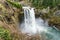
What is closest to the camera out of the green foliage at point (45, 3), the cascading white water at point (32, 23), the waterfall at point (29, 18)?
the cascading white water at point (32, 23)

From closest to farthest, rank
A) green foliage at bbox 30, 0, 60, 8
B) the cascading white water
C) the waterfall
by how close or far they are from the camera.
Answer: the cascading white water, the waterfall, green foliage at bbox 30, 0, 60, 8

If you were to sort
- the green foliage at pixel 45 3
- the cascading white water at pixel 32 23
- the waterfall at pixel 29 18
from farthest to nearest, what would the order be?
the green foliage at pixel 45 3 < the waterfall at pixel 29 18 < the cascading white water at pixel 32 23

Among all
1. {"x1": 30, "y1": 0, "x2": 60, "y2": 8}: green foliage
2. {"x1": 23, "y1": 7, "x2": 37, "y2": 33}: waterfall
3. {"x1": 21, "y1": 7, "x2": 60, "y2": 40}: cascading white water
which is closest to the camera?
{"x1": 21, "y1": 7, "x2": 60, "y2": 40}: cascading white water

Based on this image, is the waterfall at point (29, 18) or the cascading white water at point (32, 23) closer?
the cascading white water at point (32, 23)

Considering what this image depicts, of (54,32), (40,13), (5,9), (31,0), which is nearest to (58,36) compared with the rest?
(54,32)

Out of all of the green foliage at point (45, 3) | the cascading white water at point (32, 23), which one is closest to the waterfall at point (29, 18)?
the cascading white water at point (32, 23)

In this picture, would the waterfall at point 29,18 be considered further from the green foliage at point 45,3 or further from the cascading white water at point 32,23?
the green foliage at point 45,3

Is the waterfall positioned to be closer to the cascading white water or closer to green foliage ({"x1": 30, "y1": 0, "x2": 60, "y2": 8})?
the cascading white water

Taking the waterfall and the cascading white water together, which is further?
the waterfall

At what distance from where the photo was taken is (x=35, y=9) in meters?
16.1

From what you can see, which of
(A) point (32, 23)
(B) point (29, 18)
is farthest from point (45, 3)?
(A) point (32, 23)

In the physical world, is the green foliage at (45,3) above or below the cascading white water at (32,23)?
above

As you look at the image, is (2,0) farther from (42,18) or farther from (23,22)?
(42,18)

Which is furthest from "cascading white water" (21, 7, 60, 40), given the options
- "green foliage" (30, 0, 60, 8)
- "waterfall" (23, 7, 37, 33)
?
"green foliage" (30, 0, 60, 8)
